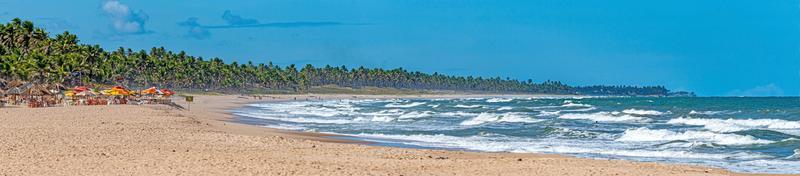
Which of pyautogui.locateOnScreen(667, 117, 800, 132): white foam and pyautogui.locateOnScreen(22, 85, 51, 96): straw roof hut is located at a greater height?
pyautogui.locateOnScreen(22, 85, 51, 96): straw roof hut

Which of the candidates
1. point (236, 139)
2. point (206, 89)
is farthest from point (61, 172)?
point (206, 89)

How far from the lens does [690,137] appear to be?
3136cm

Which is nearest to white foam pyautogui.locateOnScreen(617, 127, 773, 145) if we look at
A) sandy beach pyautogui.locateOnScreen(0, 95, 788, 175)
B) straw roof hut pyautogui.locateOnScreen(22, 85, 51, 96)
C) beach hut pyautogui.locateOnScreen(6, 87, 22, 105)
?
sandy beach pyautogui.locateOnScreen(0, 95, 788, 175)

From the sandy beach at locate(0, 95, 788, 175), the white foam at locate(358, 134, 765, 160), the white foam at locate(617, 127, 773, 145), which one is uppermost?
the sandy beach at locate(0, 95, 788, 175)

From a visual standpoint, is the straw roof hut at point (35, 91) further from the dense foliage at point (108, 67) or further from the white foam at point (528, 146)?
the white foam at point (528, 146)

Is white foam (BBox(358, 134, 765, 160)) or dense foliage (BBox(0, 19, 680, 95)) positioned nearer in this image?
white foam (BBox(358, 134, 765, 160))

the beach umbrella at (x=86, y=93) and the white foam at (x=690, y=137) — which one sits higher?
the beach umbrella at (x=86, y=93)

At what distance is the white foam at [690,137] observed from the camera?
29.1 meters

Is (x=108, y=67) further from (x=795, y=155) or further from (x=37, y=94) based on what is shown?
(x=795, y=155)

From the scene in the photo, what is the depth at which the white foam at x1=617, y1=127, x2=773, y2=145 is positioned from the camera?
29.1 meters

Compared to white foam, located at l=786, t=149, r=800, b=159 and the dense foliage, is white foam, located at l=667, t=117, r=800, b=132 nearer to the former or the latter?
white foam, located at l=786, t=149, r=800, b=159

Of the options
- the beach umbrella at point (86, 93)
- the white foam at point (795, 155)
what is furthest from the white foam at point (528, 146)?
the beach umbrella at point (86, 93)

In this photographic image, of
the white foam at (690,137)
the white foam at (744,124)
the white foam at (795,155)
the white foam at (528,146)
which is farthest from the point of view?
the white foam at (744,124)

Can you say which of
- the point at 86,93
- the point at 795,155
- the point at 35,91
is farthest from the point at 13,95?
the point at 795,155
